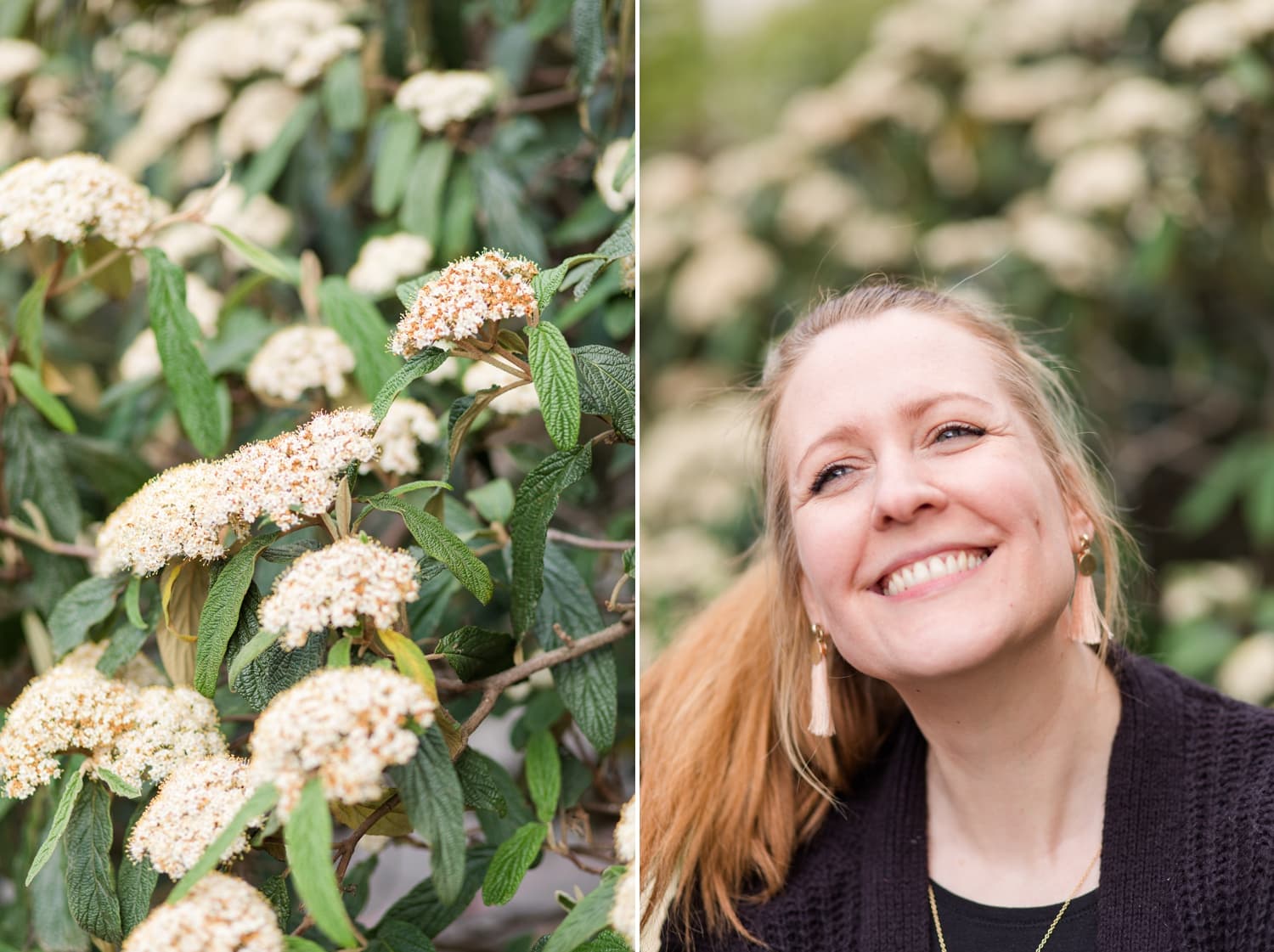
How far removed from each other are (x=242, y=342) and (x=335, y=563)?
2.60ft

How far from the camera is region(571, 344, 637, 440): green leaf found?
105 centimetres

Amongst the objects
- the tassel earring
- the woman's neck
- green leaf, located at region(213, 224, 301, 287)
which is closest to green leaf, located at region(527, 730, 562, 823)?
the tassel earring

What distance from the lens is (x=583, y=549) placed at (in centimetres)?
142

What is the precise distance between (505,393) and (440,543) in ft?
1.30

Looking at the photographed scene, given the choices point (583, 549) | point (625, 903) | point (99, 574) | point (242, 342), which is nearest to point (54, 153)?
point (242, 342)

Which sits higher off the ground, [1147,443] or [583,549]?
[583,549]

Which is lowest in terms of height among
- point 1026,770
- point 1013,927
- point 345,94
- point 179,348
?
point 1013,927

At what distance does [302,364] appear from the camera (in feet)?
4.56

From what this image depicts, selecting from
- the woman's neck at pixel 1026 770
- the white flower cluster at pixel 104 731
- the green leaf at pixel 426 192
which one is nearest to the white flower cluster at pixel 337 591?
the white flower cluster at pixel 104 731

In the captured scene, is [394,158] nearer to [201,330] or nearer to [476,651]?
[201,330]

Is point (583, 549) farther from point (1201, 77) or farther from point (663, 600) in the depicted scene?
point (1201, 77)

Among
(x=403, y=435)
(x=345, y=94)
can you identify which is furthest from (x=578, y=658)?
(x=345, y=94)

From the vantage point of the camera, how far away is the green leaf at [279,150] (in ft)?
5.76

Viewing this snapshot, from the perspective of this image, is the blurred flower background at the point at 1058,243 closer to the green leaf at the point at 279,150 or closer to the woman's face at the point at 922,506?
the green leaf at the point at 279,150
